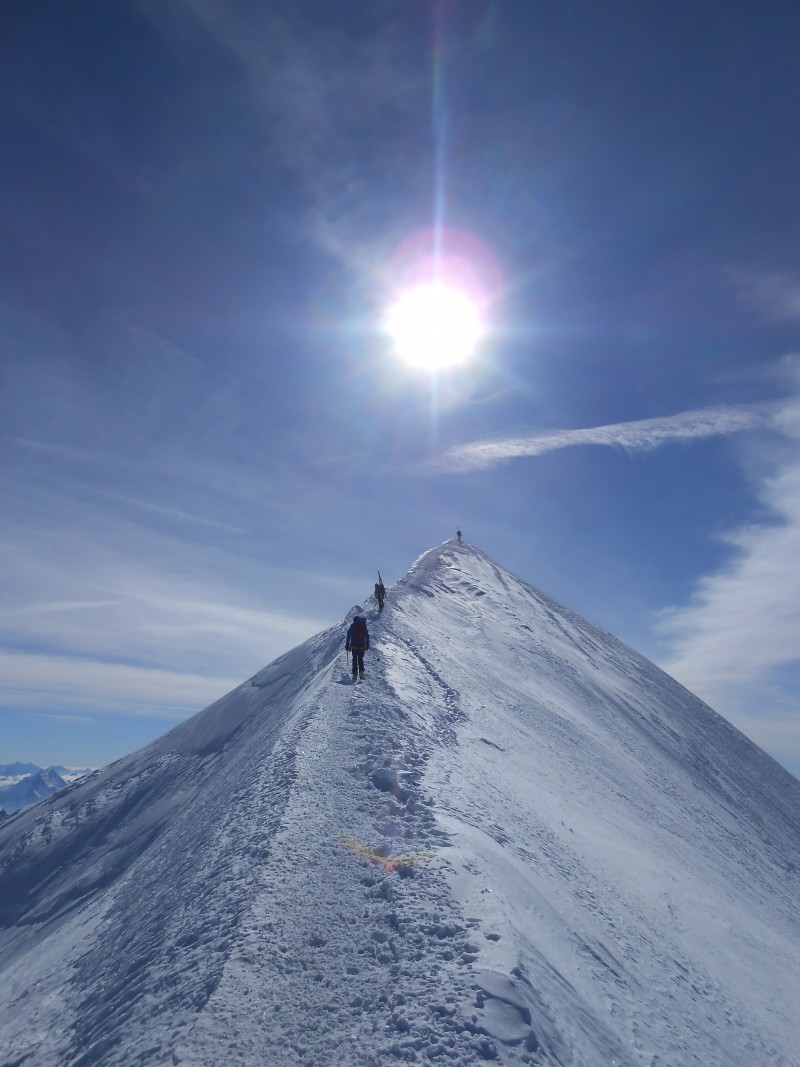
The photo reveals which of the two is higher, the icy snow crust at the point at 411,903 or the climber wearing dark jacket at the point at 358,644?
the climber wearing dark jacket at the point at 358,644

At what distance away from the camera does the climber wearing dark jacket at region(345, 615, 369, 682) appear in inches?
674

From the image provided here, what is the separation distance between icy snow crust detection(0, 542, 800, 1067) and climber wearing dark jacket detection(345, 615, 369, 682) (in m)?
0.42

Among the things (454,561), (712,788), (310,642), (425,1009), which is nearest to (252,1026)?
(425,1009)

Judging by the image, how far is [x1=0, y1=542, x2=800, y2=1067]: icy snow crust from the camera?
637 cm

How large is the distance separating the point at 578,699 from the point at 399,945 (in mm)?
21603

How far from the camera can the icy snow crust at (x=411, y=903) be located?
20.9 ft

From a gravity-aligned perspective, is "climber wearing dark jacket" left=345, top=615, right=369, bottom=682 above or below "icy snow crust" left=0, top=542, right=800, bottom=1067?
above

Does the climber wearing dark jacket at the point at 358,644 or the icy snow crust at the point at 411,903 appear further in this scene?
the climber wearing dark jacket at the point at 358,644

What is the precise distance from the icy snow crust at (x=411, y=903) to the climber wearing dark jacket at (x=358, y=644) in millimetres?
416

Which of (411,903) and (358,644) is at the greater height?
(358,644)

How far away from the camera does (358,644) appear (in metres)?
17.1

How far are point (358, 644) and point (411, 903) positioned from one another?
31.2ft

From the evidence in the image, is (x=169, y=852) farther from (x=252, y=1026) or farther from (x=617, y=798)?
(x=617, y=798)

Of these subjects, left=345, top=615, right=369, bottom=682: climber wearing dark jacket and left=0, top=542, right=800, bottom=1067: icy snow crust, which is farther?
left=345, top=615, right=369, bottom=682: climber wearing dark jacket
